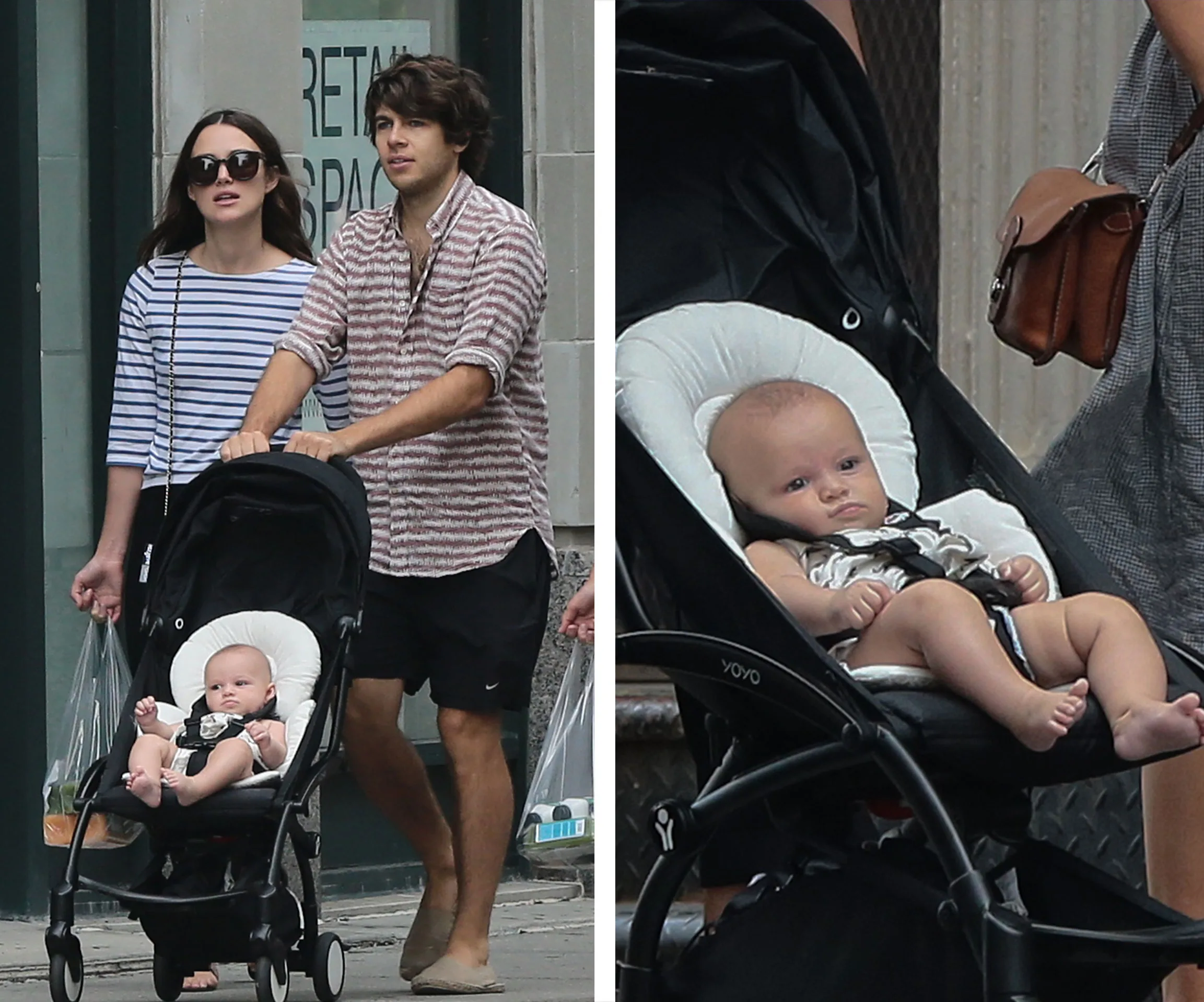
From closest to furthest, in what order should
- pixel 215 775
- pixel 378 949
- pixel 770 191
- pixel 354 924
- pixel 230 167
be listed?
pixel 770 191
pixel 215 775
pixel 230 167
pixel 378 949
pixel 354 924

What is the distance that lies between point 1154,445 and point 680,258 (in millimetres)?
714

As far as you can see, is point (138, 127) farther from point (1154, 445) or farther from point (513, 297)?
point (1154, 445)

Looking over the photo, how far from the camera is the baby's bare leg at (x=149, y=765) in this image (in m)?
5.20

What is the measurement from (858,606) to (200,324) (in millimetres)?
2473

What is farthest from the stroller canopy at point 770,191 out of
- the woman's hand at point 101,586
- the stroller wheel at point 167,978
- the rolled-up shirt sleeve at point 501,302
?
the woman's hand at point 101,586

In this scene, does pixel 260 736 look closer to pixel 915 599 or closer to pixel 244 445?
pixel 244 445

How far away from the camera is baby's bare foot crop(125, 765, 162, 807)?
5.20 meters

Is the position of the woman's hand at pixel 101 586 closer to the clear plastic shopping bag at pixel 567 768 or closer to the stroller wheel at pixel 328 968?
the stroller wheel at pixel 328 968

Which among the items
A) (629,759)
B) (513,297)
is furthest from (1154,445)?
(513,297)

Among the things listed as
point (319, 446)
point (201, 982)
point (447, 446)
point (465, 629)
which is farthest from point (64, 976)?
point (447, 446)

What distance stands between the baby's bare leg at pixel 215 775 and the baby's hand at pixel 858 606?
188cm

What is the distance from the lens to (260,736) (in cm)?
526

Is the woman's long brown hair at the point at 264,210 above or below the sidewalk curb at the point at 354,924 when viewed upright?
above

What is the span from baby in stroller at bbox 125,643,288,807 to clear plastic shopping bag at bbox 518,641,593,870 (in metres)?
0.72
